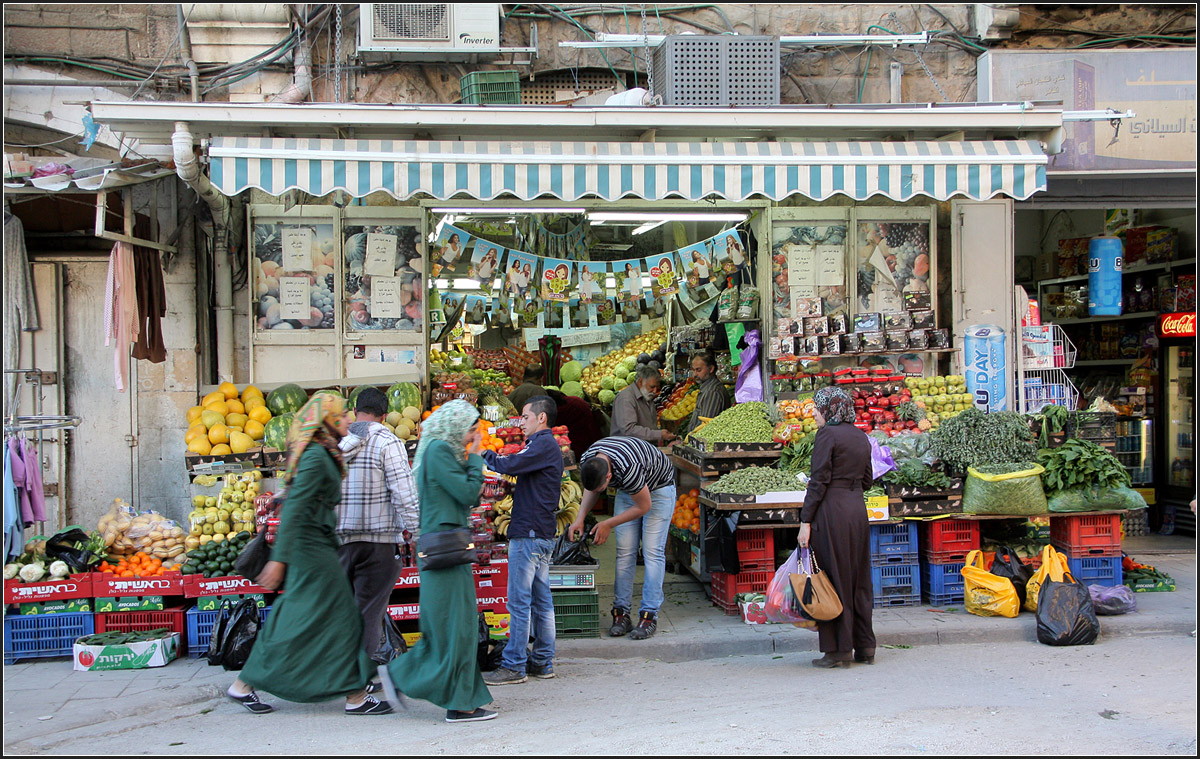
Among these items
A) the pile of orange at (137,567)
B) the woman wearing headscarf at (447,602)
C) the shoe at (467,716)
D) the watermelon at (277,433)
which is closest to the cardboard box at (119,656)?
the pile of orange at (137,567)

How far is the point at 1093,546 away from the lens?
7570 millimetres

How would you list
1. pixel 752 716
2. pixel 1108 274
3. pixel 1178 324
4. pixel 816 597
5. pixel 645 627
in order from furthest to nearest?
pixel 1178 324, pixel 1108 274, pixel 645 627, pixel 816 597, pixel 752 716

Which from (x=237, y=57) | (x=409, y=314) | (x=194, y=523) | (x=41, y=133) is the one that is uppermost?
(x=237, y=57)

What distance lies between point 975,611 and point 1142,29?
21.4ft

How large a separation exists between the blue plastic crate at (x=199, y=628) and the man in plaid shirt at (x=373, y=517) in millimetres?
1461

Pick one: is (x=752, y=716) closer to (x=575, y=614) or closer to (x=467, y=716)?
(x=467, y=716)

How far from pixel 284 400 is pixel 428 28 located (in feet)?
12.2

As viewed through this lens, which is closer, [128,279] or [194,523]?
[194,523]

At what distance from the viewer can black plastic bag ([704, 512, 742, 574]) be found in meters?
7.22

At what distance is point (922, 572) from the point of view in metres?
7.78

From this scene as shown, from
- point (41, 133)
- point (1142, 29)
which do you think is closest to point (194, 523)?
point (41, 133)

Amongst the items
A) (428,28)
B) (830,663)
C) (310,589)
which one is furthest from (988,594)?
(428,28)

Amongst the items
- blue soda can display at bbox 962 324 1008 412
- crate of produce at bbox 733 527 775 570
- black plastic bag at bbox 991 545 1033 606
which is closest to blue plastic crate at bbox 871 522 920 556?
black plastic bag at bbox 991 545 1033 606

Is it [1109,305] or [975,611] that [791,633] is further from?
[1109,305]
